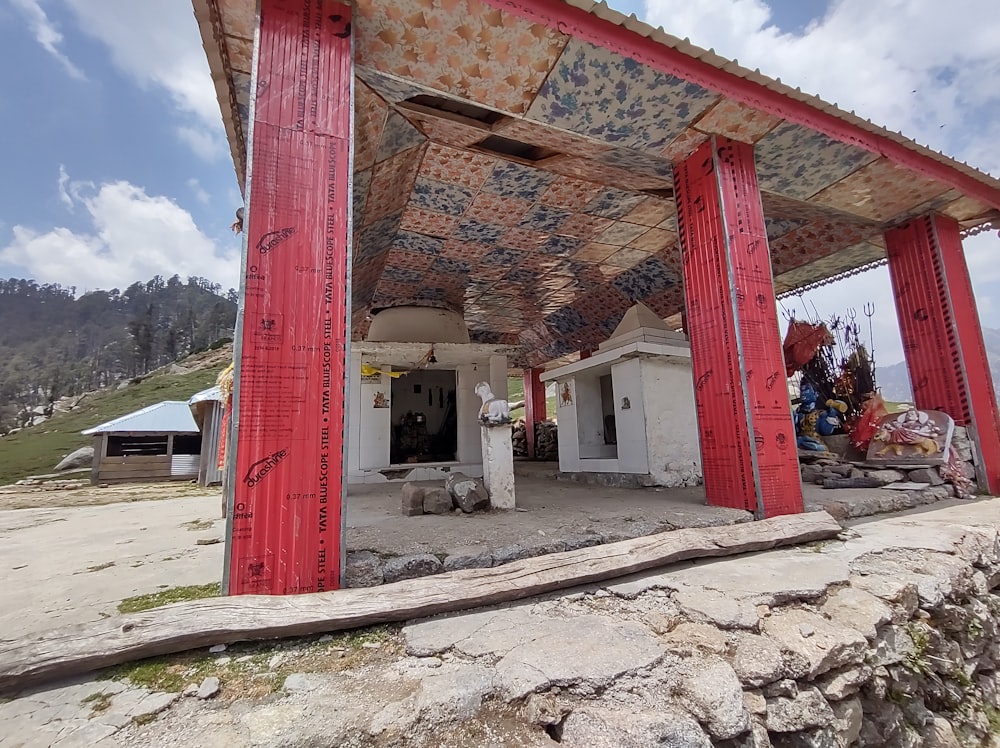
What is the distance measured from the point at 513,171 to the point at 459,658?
5624 millimetres

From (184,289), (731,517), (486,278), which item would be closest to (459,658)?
(731,517)

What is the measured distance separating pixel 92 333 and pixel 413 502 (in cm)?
11511

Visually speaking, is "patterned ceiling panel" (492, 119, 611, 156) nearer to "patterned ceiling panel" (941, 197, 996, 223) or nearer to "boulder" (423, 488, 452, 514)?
"boulder" (423, 488, 452, 514)

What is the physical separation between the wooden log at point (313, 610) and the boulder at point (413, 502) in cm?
201

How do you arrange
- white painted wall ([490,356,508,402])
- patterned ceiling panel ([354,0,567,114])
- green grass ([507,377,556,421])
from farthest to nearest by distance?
green grass ([507,377,556,421]) < white painted wall ([490,356,508,402]) < patterned ceiling panel ([354,0,567,114])

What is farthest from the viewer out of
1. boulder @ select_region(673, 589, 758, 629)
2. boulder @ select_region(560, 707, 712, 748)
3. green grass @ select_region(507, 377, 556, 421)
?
green grass @ select_region(507, 377, 556, 421)

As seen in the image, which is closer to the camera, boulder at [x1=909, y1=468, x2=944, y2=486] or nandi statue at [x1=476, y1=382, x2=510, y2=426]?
nandi statue at [x1=476, y1=382, x2=510, y2=426]

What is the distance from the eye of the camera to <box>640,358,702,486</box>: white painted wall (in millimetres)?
6949

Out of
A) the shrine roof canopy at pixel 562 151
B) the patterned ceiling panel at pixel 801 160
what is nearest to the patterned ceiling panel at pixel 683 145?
the shrine roof canopy at pixel 562 151

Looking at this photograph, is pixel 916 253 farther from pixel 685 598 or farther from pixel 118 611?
pixel 118 611

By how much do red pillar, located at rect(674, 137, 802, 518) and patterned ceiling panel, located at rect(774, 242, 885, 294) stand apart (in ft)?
15.0

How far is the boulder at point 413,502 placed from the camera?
15.6 ft

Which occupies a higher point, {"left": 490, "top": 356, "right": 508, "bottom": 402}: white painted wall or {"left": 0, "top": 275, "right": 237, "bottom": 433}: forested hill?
{"left": 0, "top": 275, "right": 237, "bottom": 433}: forested hill

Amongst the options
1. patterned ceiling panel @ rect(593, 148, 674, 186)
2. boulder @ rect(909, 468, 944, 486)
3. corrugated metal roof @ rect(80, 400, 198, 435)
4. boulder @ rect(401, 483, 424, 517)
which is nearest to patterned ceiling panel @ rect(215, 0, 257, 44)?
patterned ceiling panel @ rect(593, 148, 674, 186)
